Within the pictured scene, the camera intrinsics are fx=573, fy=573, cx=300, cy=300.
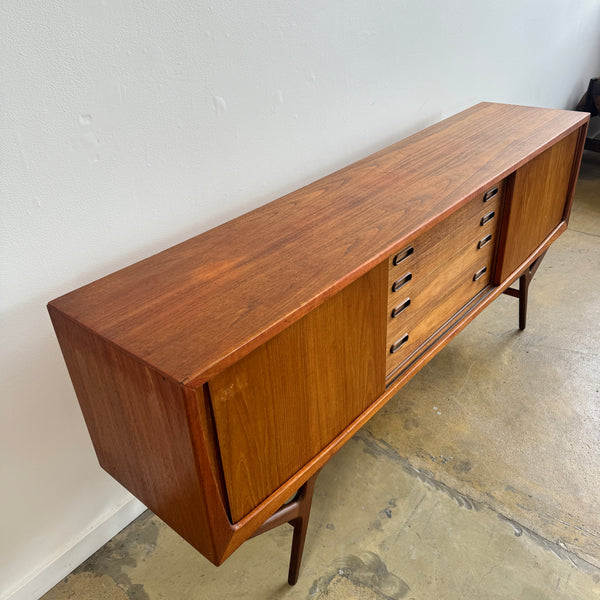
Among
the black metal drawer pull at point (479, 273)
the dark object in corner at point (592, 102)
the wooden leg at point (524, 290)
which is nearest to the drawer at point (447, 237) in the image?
the black metal drawer pull at point (479, 273)

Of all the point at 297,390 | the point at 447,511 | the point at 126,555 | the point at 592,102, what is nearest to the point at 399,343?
the point at 297,390

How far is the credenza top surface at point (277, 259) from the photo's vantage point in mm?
938

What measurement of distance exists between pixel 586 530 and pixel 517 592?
11.1 inches

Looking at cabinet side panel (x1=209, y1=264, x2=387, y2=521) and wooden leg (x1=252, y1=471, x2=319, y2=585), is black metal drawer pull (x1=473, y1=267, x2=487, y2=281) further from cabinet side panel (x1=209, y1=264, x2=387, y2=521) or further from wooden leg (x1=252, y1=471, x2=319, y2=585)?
wooden leg (x1=252, y1=471, x2=319, y2=585)

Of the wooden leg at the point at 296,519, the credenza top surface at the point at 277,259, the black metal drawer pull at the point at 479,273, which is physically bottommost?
the wooden leg at the point at 296,519

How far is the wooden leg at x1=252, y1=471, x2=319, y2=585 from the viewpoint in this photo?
1239mm

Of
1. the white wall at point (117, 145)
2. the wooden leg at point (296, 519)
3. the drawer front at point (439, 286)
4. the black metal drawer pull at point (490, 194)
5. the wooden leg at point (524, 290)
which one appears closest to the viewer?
the white wall at point (117, 145)

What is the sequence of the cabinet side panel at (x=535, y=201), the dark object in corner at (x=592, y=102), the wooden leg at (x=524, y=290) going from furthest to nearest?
the dark object in corner at (x=592, y=102) → the wooden leg at (x=524, y=290) → the cabinet side panel at (x=535, y=201)

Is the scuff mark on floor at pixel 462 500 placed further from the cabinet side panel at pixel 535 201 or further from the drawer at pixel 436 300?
the cabinet side panel at pixel 535 201

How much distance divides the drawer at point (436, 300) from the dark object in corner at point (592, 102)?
2070mm

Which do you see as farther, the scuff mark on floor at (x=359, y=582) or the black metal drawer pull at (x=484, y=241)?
the black metal drawer pull at (x=484, y=241)

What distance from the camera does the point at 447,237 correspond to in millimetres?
1438

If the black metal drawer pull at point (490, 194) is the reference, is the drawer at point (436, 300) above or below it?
below

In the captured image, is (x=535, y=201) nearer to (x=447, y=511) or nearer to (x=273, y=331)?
(x=447, y=511)
